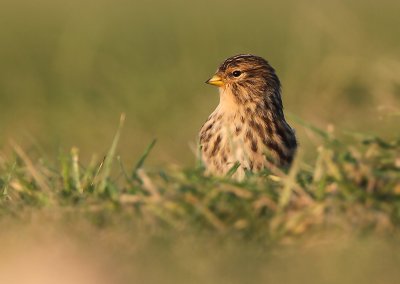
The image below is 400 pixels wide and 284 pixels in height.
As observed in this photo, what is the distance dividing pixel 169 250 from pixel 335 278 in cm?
75

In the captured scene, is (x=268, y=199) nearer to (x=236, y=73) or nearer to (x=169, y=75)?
(x=236, y=73)

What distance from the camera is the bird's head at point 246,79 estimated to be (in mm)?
7945

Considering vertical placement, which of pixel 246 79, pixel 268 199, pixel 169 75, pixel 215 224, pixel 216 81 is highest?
pixel 169 75

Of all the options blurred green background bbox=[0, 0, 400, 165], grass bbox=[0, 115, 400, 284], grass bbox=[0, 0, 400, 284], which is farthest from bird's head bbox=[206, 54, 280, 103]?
grass bbox=[0, 115, 400, 284]

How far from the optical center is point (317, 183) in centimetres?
478

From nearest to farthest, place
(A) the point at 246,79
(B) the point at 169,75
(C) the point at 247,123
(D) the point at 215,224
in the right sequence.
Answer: (D) the point at 215,224
(C) the point at 247,123
(A) the point at 246,79
(B) the point at 169,75

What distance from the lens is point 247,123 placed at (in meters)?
7.35

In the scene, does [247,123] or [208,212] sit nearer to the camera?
[208,212]

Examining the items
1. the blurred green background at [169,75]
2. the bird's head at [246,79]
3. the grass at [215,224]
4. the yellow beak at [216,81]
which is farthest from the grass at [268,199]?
the blurred green background at [169,75]

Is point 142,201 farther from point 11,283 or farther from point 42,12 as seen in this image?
point 42,12

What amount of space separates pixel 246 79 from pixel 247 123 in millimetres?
922

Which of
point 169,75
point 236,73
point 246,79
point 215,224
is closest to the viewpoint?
point 215,224

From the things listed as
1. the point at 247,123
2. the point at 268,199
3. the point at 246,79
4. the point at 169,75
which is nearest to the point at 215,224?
the point at 268,199

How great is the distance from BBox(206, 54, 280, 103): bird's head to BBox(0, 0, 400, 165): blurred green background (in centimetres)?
169
